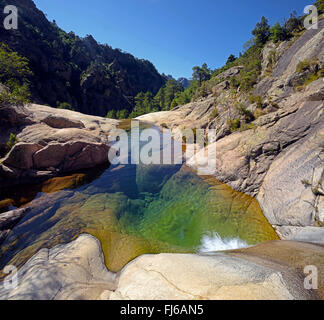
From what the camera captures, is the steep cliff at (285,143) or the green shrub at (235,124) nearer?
the steep cliff at (285,143)

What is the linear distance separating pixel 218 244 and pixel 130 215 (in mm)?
3645

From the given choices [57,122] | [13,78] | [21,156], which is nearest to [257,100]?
[21,156]

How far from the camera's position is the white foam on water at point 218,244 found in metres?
4.69

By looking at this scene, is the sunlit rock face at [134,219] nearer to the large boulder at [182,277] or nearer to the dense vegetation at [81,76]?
the large boulder at [182,277]

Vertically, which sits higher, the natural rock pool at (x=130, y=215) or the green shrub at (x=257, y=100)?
the green shrub at (x=257, y=100)

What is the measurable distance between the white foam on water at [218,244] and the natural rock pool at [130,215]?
10cm

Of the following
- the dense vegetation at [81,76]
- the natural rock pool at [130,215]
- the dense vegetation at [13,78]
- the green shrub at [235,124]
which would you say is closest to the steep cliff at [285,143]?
the green shrub at [235,124]

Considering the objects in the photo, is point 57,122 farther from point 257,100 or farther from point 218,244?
point 257,100

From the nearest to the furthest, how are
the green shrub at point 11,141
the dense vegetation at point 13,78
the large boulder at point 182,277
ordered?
1. the large boulder at point 182,277
2. the green shrub at point 11,141
3. the dense vegetation at point 13,78

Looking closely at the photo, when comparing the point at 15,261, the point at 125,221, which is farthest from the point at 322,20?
the point at 15,261

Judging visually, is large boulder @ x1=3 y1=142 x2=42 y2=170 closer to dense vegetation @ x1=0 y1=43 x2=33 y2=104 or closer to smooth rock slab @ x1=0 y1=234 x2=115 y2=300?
dense vegetation @ x1=0 y1=43 x2=33 y2=104

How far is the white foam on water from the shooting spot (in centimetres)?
469

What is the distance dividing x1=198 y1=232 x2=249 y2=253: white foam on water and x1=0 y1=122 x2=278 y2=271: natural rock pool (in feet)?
0.34

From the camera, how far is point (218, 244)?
4.86m
